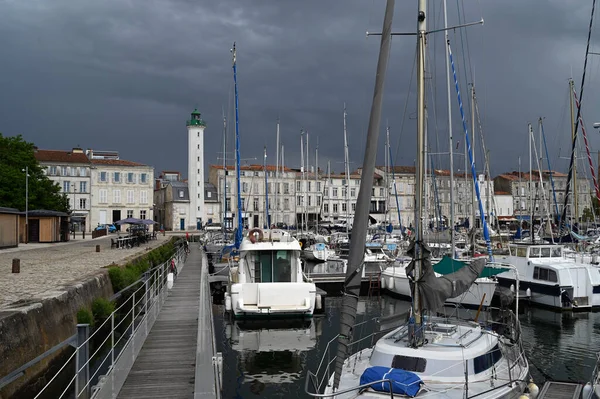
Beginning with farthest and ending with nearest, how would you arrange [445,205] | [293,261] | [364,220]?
[445,205]
[293,261]
[364,220]

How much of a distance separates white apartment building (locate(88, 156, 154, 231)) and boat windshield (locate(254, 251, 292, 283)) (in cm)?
6438

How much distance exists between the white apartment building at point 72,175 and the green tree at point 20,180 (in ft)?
68.9

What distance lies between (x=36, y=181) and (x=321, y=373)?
4760 cm

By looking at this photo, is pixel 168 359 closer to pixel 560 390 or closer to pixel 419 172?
pixel 419 172

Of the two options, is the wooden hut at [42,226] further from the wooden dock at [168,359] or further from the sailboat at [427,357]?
the sailboat at [427,357]

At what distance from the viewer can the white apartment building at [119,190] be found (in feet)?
265

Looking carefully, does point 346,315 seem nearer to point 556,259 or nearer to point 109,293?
point 109,293

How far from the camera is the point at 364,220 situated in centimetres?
640

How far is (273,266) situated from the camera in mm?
22109

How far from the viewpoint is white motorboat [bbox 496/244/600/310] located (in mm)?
24562

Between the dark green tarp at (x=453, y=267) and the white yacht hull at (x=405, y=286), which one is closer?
the dark green tarp at (x=453, y=267)

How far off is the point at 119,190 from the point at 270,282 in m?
65.7

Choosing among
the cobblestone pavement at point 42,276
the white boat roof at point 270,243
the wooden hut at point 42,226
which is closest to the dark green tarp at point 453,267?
the white boat roof at point 270,243

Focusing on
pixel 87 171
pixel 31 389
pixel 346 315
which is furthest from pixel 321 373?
A: pixel 87 171
